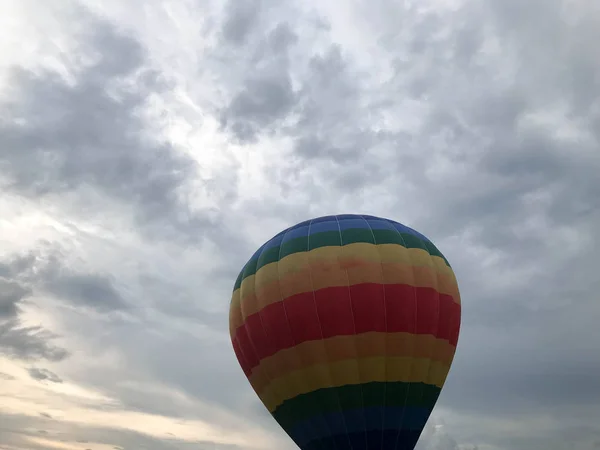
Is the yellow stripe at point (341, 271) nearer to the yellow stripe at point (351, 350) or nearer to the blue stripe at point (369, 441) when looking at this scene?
the yellow stripe at point (351, 350)

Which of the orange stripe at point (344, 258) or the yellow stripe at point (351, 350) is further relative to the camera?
the orange stripe at point (344, 258)

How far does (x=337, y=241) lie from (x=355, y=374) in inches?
197

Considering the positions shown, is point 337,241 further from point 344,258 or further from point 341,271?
point 341,271

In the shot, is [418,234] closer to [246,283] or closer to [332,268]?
[332,268]

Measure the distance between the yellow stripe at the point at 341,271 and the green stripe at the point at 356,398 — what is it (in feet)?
12.2

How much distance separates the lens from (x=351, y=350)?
21.1m

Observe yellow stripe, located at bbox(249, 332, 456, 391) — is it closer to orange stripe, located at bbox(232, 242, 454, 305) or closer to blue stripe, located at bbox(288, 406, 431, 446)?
blue stripe, located at bbox(288, 406, 431, 446)

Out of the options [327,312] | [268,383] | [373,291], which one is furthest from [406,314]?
[268,383]

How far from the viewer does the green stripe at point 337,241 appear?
2267cm

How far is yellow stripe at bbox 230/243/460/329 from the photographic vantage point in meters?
21.7

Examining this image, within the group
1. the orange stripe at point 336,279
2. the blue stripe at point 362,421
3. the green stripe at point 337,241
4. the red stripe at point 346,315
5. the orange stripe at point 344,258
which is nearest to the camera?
the blue stripe at point 362,421

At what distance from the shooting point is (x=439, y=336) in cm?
2270

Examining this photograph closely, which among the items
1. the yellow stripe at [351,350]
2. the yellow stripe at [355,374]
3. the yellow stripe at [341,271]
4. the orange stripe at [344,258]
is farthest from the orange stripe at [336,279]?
the yellow stripe at [355,374]

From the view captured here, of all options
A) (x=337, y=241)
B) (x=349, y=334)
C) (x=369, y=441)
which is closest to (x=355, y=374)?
(x=349, y=334)
